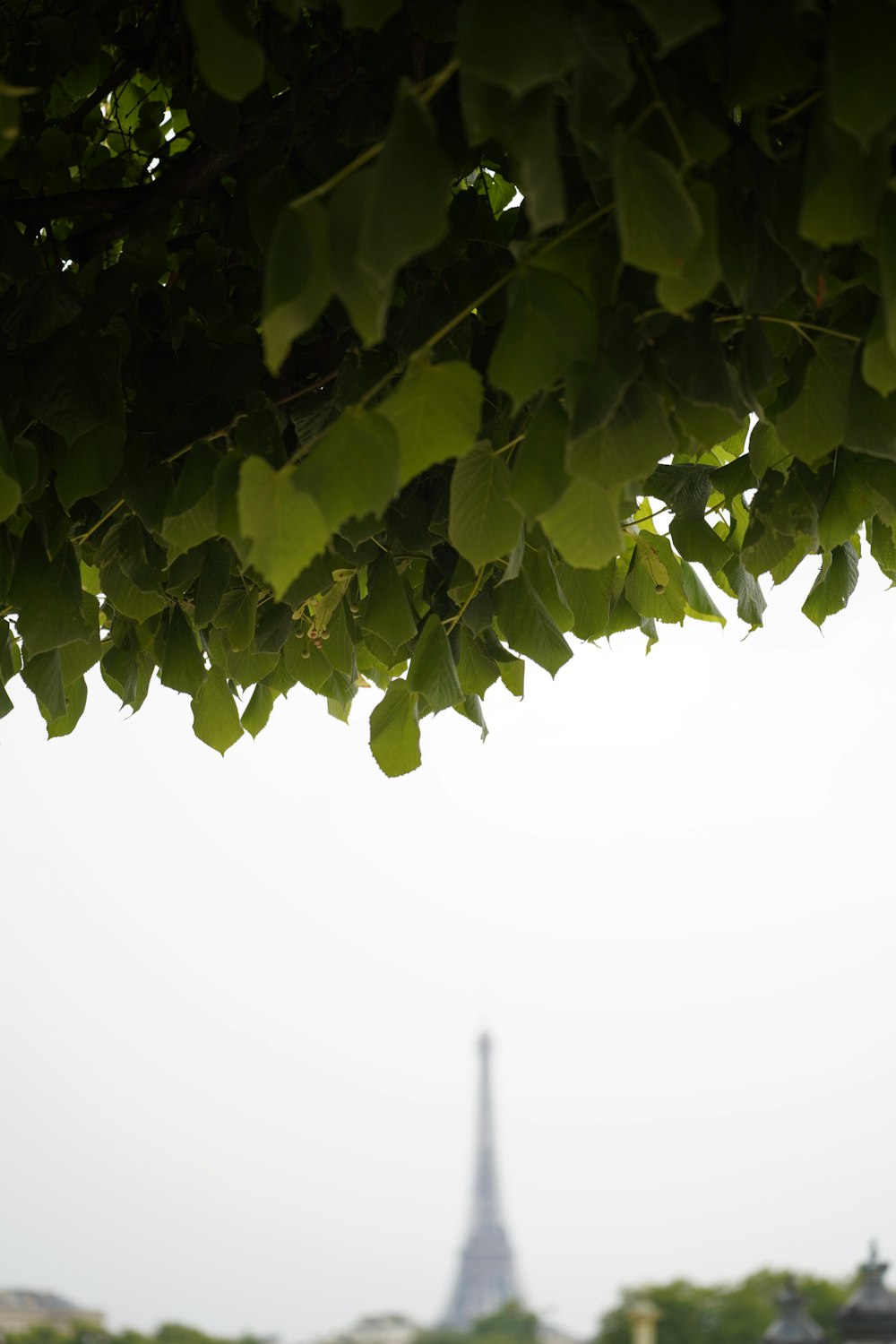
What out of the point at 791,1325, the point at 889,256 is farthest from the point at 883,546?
the point at 791,1325

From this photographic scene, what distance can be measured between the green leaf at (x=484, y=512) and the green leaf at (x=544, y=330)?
0.55 ft

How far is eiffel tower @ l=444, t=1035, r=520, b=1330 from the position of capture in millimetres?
30172

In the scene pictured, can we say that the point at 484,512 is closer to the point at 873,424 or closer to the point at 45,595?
the point at 873,424

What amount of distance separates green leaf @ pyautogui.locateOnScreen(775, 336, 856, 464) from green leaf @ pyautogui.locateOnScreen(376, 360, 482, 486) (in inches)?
9.7

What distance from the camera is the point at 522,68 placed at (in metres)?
0.53

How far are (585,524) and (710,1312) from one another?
33.4m

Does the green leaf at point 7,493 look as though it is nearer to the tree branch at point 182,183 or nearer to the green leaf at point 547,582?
the tree branch at point 182,183

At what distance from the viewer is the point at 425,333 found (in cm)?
102

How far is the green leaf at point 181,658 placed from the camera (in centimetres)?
132

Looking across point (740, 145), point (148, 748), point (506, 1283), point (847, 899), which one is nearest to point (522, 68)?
point (740, 145)

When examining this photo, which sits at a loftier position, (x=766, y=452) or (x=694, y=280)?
(x=766, y=452)

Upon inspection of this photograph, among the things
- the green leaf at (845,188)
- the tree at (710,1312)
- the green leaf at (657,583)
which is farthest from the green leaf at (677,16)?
the tree at (710,1312)

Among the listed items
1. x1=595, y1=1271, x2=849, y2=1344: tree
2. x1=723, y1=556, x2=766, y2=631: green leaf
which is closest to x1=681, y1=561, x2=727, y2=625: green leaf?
x1=723, y1=556, x2=766, y2=631: green leaf

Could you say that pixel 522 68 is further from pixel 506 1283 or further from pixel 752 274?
pixel 506 1283
